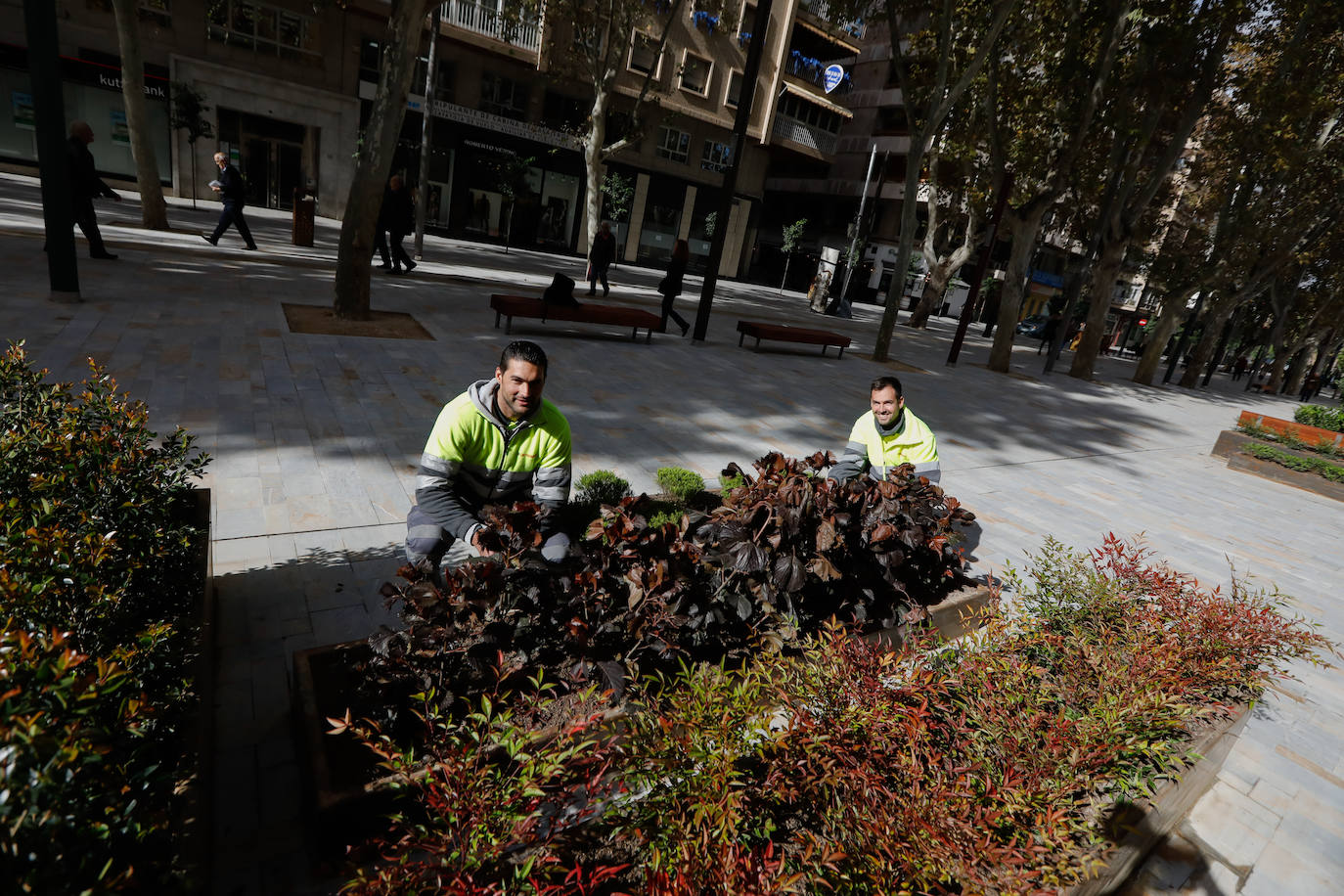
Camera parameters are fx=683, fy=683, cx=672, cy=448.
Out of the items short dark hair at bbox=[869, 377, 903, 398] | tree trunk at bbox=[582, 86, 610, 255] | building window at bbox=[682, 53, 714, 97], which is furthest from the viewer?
building window at bbox=[682, 53, 714, 97]

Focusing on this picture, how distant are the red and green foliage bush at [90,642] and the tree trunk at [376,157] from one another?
6.95m

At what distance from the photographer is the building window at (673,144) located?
106ft

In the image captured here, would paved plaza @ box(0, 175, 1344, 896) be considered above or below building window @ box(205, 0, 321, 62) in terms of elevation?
below

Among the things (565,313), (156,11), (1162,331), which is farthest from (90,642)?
(156,11)

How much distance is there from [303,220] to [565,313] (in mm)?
10012

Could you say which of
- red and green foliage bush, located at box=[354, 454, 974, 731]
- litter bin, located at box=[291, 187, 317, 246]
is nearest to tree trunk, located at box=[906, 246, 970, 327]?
litter bin, located at box=[291, 187, 317, 246]

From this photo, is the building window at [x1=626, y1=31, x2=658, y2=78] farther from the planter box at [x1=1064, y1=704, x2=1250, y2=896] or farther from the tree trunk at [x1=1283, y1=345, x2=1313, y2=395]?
the planter box at [x1=1064, y1=704, x2=1250, y2=896]

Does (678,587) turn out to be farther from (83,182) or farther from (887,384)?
(83,182)

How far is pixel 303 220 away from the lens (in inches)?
658

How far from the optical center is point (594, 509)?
4.57 meters

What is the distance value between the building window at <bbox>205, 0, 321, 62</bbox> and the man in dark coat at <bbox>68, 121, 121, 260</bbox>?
16365 millimetres

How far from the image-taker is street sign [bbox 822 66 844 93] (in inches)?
1286

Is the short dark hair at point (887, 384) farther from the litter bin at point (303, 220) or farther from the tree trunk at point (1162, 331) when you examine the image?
the tree trunk at point (1162, 331)

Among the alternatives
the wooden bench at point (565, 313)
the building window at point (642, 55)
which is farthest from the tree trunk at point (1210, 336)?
the building window at point (642, 55)
